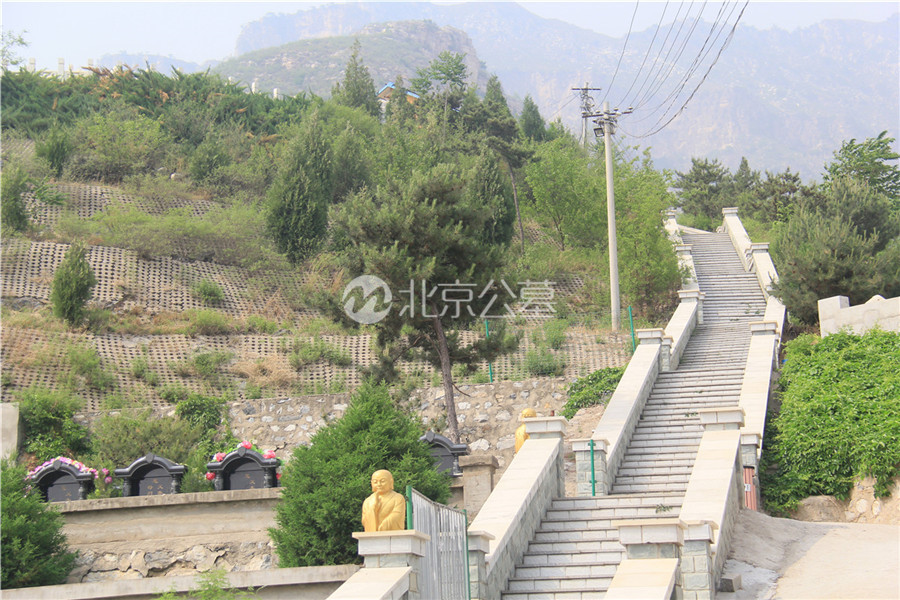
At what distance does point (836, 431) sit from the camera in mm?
13023

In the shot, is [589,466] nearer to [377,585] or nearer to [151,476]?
[377,585]

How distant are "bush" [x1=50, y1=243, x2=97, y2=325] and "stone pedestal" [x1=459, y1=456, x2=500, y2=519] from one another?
1187 centimetres

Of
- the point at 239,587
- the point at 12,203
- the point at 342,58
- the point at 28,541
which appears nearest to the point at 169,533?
the point at 28,541

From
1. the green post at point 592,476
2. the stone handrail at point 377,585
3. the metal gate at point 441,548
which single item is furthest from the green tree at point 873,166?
the stone handrail at point 377,585

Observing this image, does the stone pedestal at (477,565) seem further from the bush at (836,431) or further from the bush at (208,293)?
the bush at (208,293)

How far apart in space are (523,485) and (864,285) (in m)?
11.7

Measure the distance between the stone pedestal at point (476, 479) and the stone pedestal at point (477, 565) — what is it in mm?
3192

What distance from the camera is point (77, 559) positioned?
11.4 meters

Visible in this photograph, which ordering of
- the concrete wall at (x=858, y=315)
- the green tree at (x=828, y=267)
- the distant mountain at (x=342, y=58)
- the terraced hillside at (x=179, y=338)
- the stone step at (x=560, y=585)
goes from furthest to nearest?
A: the distant mountain at (x=342, y=58) → the green tree at (x=828, y=267) → the terraced hillside at (x=179, y=338) → the concrete wall at (x=858, y=315) → the stone step at (x=560, y=585)

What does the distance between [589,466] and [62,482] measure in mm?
7431

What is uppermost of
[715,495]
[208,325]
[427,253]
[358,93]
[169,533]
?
[358,93]

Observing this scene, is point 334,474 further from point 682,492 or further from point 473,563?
point 682,492

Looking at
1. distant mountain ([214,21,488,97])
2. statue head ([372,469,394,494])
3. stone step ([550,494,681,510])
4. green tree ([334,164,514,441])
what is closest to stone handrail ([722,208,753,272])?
green tree ([334,164,514,441])

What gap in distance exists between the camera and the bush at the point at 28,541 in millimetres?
10008
